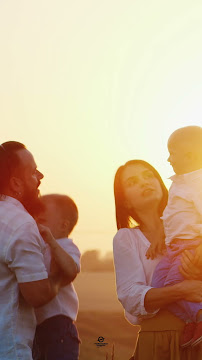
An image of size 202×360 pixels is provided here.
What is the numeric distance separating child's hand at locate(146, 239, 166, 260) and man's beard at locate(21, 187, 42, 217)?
1091 mm

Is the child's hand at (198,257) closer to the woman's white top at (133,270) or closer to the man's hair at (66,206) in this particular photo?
the woman's white top at (133,270)

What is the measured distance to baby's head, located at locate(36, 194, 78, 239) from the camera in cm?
495

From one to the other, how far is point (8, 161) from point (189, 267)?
1.47 meters

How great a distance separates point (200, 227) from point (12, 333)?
1.52 m

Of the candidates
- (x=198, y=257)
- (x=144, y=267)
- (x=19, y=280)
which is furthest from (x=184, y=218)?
(x=19, y=280)

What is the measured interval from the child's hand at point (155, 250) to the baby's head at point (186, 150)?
594 millimetres

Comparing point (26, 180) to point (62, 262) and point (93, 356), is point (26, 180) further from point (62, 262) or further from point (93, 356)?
point (93, 356)

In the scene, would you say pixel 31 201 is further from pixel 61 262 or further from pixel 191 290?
pixel 191 290

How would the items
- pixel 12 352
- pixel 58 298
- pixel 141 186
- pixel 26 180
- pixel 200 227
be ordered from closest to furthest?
pixel 12 352 < pixel 26 180 < pixel 200 227 < pixel 58 298 < pixel 141 186

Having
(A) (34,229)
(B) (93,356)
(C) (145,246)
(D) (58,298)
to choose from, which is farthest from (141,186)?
(B) (93,356)

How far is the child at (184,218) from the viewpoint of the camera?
14.0 feet

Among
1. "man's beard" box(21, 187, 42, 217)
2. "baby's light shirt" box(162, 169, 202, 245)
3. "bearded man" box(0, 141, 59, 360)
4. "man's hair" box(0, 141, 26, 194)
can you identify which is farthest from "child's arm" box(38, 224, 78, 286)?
"baby's light shirt" box(162, 169, 202, 245)

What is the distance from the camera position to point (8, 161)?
394 cm

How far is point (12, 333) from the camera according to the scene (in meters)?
3.61
